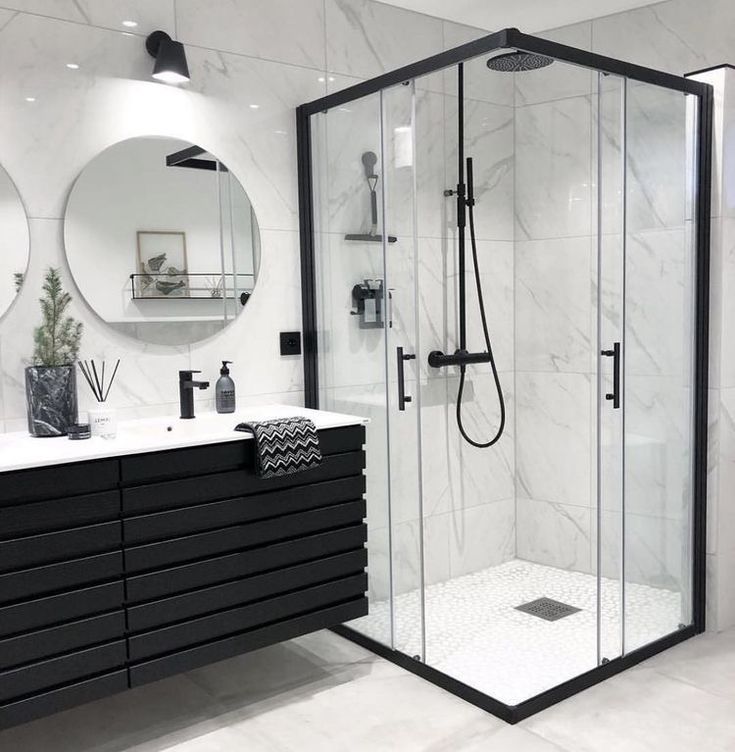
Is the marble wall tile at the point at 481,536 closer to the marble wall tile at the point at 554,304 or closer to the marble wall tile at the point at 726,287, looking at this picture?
the marble wall tile at the point at 554,304

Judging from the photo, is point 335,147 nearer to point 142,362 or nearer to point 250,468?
point 142,362

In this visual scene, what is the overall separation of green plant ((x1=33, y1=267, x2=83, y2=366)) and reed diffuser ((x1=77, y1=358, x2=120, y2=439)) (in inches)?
2.7

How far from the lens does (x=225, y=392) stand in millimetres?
3115

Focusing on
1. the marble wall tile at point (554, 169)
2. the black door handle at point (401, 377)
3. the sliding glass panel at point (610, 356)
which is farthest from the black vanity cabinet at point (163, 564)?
the marble wall tile at point (554, 169)

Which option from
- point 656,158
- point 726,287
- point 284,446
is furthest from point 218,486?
point 726,287

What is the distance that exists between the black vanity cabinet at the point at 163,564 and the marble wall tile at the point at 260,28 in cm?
148

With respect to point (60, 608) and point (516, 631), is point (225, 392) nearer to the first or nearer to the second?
point (60, 608)

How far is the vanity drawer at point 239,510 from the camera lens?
8.10 ft

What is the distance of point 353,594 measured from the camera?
9.70 feet

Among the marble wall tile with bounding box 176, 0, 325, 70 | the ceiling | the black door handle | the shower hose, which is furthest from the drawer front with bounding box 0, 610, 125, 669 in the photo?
the ceiling

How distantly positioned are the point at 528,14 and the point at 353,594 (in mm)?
2564

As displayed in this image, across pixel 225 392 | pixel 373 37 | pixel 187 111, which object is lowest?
pixel 225 392

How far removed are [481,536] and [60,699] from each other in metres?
2.20

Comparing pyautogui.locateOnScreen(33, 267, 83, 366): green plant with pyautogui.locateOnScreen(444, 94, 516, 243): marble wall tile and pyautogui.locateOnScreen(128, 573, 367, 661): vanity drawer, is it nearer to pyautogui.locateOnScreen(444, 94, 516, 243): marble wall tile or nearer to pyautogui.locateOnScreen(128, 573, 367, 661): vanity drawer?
pyautogui.locateOnScreen(128, 573, 367, 661): vanity drawer
